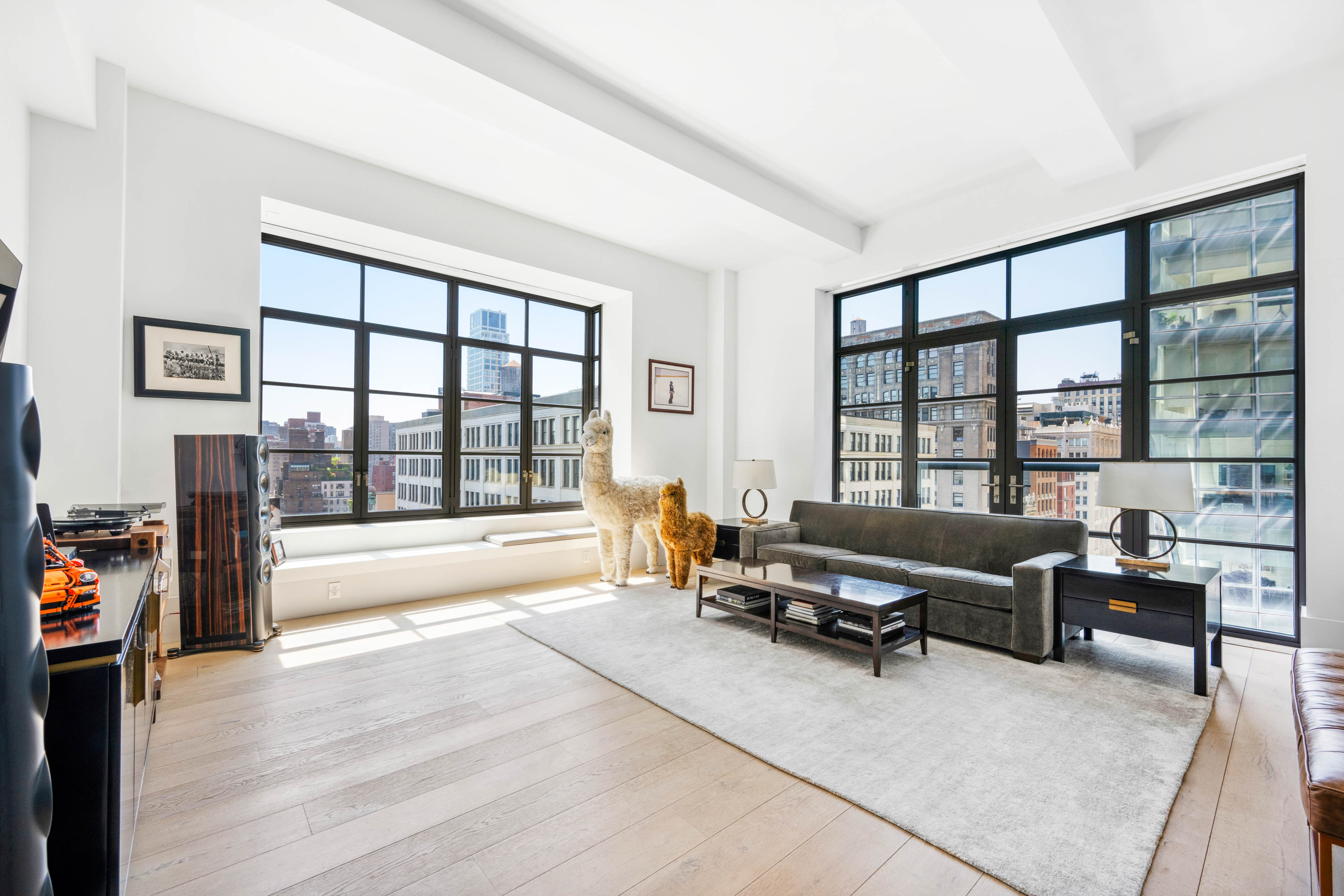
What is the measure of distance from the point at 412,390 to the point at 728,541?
3.02 metres

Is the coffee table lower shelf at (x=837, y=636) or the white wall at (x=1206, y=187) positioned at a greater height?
the white wall at (x=1206, y=187)

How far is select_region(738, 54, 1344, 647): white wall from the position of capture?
3.14 m

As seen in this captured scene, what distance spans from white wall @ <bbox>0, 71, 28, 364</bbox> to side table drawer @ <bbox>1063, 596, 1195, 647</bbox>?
524 cm

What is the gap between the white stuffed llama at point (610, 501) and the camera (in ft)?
16.0

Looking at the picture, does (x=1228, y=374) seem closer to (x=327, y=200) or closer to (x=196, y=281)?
(x=327, y=200)

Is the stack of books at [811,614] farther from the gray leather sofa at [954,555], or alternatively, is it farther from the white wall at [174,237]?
the white wall at [174,237]

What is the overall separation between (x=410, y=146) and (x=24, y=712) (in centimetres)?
408

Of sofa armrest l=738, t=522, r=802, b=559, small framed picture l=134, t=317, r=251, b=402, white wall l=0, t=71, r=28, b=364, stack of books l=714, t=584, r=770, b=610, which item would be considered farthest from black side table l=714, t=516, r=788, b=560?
white wall l=0, t=71, r=28, b=364

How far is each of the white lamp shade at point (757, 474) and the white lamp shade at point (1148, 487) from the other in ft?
7.96

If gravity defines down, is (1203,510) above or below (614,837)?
above

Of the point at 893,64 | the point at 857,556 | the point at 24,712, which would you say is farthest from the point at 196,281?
the point at 857,556

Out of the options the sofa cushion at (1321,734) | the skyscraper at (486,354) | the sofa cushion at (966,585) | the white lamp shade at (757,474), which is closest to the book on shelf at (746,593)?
the sofa cushion at (966,585)

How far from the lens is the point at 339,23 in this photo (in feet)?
8.31

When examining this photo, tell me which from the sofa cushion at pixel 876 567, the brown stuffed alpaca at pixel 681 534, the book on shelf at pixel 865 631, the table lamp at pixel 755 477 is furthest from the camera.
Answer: the table lamp at pixel 755 477
